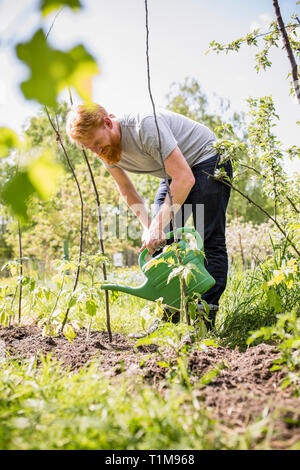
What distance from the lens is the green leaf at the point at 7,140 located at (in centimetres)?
72

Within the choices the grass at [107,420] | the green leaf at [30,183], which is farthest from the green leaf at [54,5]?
the grass at [107,420]

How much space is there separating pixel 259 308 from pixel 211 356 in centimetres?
93

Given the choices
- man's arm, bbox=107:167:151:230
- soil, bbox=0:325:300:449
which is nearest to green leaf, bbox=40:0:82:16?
soil, bbox=0:325:300:449

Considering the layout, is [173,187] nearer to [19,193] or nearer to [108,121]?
[108,121]

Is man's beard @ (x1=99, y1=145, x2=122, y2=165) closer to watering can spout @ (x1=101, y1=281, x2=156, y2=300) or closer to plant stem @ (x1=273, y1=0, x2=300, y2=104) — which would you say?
watering can spout @ (x1=101, y1=281, x2=156, y2=300)

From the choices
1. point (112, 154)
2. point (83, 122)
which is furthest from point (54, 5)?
point (112, 154)

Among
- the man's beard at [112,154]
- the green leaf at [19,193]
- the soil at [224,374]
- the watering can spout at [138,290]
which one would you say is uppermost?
the man's beard at [112,154]

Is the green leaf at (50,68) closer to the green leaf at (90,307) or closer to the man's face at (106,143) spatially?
the green leaf at (90,307)

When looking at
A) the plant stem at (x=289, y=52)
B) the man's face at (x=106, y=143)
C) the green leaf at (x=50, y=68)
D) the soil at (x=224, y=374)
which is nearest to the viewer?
the green leaf at (x=50, y=68)

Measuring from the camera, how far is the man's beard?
7.01 feet

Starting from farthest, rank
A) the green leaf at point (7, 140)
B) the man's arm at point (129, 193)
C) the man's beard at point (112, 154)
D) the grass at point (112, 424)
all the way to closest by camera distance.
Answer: the man's arm at point (129, 193) < the man's beard at point (112, 154) < the grass at point (112, 424) < the green leaf at point (7, 140)

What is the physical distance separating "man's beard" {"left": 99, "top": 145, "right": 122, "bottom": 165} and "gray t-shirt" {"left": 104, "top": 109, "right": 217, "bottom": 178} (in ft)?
0.13

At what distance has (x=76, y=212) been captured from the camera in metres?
9.23

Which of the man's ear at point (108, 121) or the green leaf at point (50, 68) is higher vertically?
the man's ear at point (108, 121)
